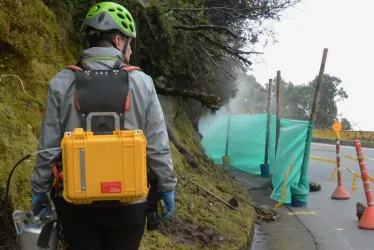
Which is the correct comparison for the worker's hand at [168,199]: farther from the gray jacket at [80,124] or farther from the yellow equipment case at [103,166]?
the yellow equipment case at [103,166]

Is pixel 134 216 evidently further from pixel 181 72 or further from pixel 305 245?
pixel 181 72

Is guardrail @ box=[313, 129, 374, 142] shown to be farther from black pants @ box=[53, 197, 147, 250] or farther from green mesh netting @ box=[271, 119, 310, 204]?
black pants @ box=[53, 197, 147, 250]

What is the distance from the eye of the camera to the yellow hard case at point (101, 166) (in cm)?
226

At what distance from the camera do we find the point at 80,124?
8.26ft

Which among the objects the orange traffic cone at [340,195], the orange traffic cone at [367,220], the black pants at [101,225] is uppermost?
the black pants at [101,225]

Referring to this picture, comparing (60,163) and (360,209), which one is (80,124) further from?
Result: (360,209)

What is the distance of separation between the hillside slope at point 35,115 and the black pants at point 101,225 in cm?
121

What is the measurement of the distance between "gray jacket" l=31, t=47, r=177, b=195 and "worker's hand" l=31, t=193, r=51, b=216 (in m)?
0.05

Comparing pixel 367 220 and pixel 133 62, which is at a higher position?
pixel 133 62

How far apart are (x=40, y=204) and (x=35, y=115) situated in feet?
8.29

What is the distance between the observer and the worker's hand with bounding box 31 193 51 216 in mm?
2619

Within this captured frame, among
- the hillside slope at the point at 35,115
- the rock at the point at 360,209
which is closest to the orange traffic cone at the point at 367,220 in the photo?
the rock at the point at 360,209

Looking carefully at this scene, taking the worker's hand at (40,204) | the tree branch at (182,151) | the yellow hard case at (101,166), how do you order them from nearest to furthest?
the yellow hard case at (101,166), the worker's hand at (40,204), the tree branch at (182,151)

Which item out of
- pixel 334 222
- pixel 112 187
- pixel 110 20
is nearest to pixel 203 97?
pixel 334 222
